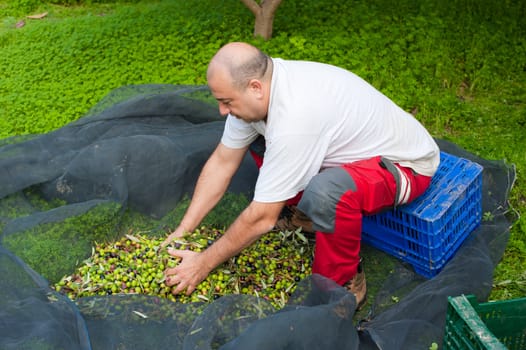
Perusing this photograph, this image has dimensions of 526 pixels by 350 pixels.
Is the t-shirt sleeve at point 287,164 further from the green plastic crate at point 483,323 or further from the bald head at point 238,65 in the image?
the green plastic crate at point 483,323

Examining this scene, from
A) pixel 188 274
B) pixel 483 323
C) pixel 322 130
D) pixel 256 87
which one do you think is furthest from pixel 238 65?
pixel 483 323

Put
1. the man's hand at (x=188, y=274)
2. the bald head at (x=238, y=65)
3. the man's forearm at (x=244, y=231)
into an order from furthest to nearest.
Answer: the man's hand at (x=188, y=274)
the man's forearm at (x=244, y=231)
the bald head at (x=238, y=65)

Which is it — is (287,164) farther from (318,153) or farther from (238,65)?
(238,65)

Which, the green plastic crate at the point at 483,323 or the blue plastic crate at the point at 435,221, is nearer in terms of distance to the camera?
the green plastic crate at the point at 483,323

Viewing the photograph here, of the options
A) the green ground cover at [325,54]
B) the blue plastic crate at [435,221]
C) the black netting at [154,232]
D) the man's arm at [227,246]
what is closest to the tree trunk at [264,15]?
the green ground cover at [325,54]

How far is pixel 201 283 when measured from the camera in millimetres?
3057

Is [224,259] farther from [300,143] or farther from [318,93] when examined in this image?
[318,93]

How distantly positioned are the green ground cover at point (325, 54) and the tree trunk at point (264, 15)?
0.33 feet

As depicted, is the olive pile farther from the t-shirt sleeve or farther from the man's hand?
the t-shirt sleeve

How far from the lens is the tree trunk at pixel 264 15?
17.1ft

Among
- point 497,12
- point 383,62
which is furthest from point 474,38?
point 383,62

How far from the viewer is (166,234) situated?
343 cm

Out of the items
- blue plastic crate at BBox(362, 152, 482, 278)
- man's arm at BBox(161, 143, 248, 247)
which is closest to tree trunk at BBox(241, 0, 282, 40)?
man's arm at BBox(161, 143, 248, 247)

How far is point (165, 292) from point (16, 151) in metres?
1.22
